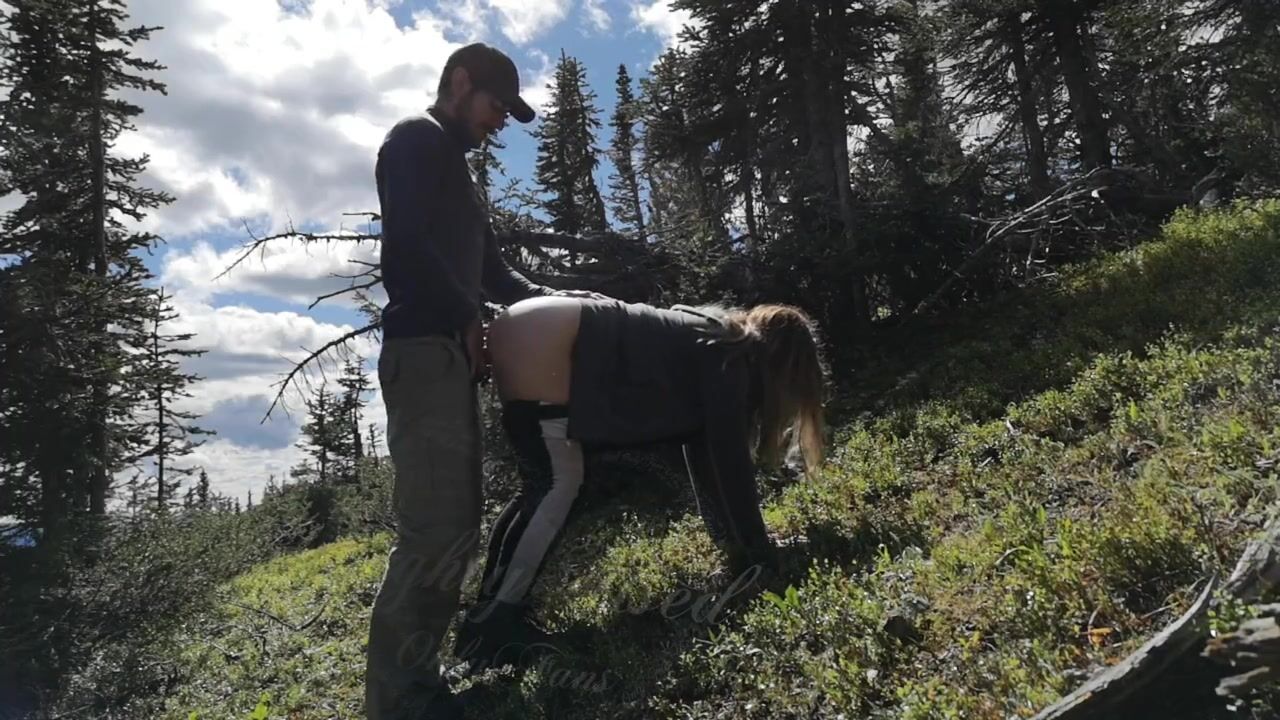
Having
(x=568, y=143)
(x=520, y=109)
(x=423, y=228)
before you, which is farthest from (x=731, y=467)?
(x=568, y=143)

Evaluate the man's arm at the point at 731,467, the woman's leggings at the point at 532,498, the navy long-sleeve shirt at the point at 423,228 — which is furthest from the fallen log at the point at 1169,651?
the navy long-sleeve shirt at the point at 423,228

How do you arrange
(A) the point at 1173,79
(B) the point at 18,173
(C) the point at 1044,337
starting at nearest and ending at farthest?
(C) the point at 1044,337 → (B) the point at 18,173 → (A) the point at 1173,79

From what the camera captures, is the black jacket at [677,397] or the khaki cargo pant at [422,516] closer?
the khaki cargo pant at [422,516]

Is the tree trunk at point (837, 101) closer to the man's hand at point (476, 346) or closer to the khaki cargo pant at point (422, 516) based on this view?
the man's hand at point (476, 346)

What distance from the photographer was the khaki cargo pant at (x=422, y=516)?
300cm

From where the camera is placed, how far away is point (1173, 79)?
12336mm

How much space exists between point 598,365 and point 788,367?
3.77 ft

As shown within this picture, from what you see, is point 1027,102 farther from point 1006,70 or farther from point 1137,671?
point 1137,671

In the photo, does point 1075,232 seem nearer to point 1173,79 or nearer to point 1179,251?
point 1179,251

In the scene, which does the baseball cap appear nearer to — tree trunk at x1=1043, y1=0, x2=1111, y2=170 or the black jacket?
the black jacket

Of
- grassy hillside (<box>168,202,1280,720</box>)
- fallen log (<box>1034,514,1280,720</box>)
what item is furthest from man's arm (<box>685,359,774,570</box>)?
fallen log (<box>1034,514,1280,720</box>)

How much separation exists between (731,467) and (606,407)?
679 mm

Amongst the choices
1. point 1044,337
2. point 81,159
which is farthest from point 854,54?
point 81,159

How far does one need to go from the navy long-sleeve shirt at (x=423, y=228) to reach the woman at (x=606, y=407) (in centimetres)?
41
